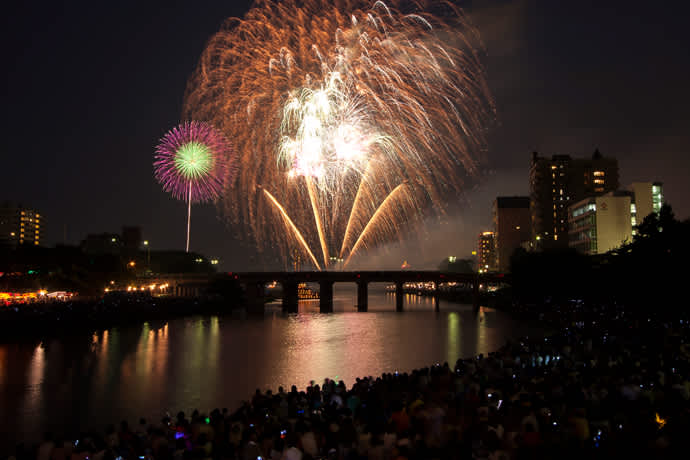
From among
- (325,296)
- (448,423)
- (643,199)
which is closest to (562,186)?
(643,199)

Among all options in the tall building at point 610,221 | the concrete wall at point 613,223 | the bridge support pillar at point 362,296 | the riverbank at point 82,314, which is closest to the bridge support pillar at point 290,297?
the bridge support pillar at point 362,296

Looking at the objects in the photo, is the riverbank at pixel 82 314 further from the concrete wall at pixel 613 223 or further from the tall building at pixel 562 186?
the tall building at pixel 562 186

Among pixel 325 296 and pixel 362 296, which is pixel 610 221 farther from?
pixel 325 296

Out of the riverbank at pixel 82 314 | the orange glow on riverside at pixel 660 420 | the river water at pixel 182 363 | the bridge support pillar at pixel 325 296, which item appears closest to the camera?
the orange glow on riverside at pixel 660 420

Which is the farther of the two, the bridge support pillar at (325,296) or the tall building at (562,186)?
the tall building at (562,186)

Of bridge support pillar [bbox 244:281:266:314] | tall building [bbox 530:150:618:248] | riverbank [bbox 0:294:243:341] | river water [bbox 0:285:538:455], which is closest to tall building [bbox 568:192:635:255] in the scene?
river water [bbox 0:285:538:455]
